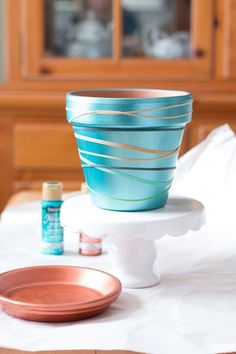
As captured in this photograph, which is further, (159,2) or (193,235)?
(159,2)

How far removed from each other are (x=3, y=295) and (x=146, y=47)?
2.16 meters

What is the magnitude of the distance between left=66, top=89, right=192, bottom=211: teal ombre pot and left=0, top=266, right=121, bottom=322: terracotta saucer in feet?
0.36

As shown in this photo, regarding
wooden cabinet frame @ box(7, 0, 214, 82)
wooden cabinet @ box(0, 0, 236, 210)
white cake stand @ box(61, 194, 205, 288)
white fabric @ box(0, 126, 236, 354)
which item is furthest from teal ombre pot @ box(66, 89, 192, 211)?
wooden cabinet frame @ box(7, 0, 214, 82)

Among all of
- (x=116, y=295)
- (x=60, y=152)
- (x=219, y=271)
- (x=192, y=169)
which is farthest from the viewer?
(x=60, y=152)

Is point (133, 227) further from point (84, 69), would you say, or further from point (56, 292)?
point (84, 69)

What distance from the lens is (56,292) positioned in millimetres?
1104

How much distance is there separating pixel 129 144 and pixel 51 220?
0.31m

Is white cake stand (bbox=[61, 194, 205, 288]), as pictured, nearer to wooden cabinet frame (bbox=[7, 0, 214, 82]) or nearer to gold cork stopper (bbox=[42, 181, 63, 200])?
gold cork stopper (bbox=[42, 181, 63, 200])

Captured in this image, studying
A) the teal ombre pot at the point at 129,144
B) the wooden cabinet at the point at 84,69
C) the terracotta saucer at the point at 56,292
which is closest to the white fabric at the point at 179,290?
the terracotta saucer at the point at 56,292

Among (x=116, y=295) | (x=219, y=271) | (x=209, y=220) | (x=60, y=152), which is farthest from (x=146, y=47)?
(x=116, y=295)

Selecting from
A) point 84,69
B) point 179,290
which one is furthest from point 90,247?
point 84,69

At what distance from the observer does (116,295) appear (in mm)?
1059

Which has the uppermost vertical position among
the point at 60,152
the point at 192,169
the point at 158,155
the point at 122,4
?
the point at 122,4

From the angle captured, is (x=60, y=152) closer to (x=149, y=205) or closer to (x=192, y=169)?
(x=192, y=169)
